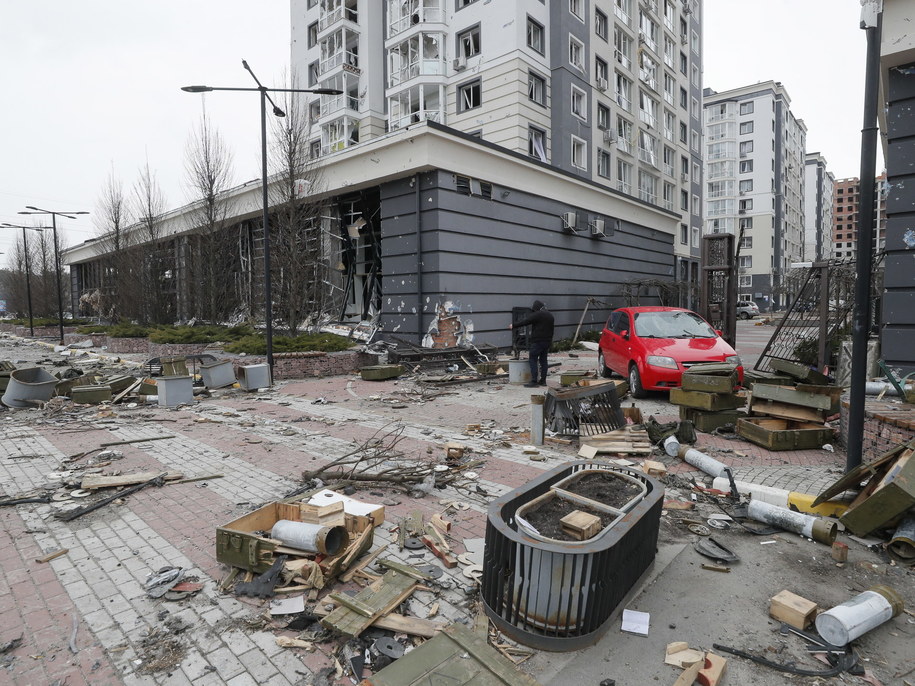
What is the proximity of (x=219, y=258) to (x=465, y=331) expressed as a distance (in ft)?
42.3

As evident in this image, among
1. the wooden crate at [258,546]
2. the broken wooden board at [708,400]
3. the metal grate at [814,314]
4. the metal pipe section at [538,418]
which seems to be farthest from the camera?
the metal grate at [814,314]

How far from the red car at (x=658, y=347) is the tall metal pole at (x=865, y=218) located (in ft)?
14.9

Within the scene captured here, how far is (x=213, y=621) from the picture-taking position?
307 cm

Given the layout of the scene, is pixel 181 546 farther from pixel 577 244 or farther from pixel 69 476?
pixel 577 244

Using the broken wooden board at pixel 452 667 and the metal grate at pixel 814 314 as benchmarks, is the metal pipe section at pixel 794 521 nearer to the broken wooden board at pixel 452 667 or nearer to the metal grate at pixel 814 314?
the broken wooden board at pixel 452 667

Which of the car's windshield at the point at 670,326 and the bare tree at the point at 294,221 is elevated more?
the bare tree at the point at 294,221

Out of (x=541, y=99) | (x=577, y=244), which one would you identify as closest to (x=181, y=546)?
(x=577, y=244)

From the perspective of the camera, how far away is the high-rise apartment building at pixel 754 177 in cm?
6800

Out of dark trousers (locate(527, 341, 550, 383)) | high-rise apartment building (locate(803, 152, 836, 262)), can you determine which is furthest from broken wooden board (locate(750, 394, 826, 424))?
high-rise apartment building (locate(803, 152, 836, 262))

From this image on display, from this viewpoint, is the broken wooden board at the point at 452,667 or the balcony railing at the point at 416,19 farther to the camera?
the balcony railing at the point at 416,19

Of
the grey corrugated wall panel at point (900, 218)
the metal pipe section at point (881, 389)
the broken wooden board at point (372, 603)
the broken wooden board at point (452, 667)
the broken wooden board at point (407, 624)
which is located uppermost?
the grey corrugated wall panel at point (900, 218)

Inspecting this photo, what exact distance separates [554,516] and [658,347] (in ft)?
24.0

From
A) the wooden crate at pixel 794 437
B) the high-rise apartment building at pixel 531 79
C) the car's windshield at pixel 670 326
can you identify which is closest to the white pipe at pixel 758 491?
the wooden crate at pixel 794 437

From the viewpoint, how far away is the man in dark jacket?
466 inches
